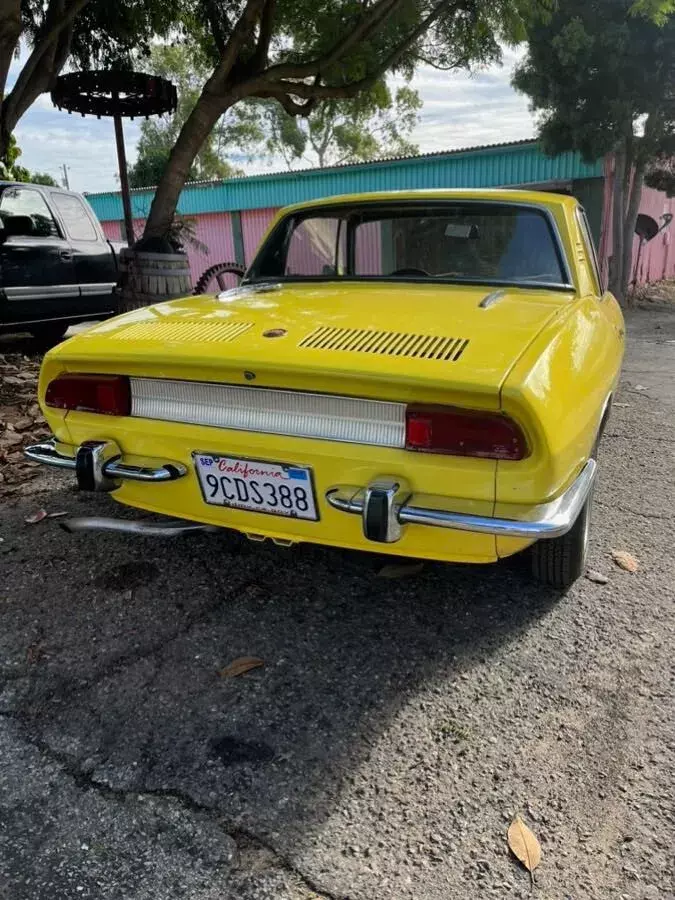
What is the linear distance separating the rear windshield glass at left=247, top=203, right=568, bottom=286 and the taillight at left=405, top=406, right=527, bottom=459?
1.14m

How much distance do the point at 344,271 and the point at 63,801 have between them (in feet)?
8.18

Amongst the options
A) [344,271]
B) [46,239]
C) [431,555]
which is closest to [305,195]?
[46,239]

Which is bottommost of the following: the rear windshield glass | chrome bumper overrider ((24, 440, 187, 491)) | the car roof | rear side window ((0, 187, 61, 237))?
chrome bumper overrider ((24, 440, 187, 491))

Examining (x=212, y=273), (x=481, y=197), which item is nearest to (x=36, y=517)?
(x=481, y=197)

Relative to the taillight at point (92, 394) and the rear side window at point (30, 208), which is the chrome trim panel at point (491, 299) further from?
the rear side window at point (30, 208)

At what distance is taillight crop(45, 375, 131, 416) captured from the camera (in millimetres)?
2271

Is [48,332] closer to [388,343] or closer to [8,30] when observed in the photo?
[8,30]

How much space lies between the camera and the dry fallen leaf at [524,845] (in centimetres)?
154

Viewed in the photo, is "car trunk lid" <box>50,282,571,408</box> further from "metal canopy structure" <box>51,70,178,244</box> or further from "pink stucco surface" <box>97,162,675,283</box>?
"pink stucco surface" <box>97,162,675,283</box>

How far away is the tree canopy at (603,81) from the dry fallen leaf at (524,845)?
12.0 meters

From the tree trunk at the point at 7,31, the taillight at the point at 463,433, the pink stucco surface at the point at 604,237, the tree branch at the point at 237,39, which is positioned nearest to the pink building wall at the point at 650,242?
the pink stucco surface at the point at 604,237

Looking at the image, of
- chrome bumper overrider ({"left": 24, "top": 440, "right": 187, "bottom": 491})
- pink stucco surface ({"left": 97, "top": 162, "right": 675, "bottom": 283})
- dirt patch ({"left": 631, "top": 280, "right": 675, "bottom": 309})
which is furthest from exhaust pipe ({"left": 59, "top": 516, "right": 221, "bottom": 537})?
pink stucco surface ({"left": 97, "top": 162, "right": 675, "bottom": 283})

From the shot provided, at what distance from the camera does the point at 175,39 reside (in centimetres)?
853

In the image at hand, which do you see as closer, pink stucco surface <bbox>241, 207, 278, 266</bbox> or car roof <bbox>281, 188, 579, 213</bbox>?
car roof <bbox>281, 188, 579, 213</bbox>
